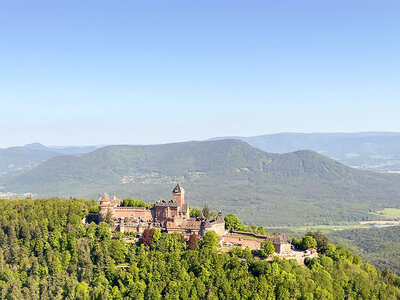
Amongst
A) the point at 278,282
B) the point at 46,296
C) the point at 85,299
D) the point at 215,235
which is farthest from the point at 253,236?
the point at 46,296

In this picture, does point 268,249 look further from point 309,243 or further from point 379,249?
point 379,249

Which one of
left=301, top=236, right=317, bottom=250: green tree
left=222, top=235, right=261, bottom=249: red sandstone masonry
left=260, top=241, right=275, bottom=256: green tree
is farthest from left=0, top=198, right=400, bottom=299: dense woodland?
left=222, top=235, right=261, bottom=249: red sandstone masonry

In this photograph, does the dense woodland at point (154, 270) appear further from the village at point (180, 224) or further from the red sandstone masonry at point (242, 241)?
the red sandstone masonry at point (242, 241)

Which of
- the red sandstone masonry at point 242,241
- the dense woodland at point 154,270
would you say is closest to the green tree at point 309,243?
the dense woodland at point 154,270

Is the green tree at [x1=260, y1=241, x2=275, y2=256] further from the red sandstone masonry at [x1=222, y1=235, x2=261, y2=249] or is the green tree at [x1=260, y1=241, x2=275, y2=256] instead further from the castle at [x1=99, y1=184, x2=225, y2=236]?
the castle at [x1=99, y1=184, x2=225, y2=236]

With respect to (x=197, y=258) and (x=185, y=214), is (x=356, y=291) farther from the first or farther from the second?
(x=185, y=214)

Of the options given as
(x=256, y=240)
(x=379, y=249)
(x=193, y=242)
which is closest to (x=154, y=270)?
(x=193, y=242)
